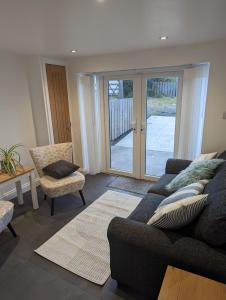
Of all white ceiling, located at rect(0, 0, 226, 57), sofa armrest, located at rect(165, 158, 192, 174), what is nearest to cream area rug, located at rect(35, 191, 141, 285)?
sofa armrest, located at rect(165, 158, 192, 174)

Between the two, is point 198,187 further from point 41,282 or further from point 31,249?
point 31,249

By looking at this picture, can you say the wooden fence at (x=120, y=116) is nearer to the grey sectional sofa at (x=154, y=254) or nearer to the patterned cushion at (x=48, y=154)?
the patterned cushion at (x=48, y=154)

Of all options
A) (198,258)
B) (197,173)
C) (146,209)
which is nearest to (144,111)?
(197,173)

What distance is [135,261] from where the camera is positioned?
1.50m

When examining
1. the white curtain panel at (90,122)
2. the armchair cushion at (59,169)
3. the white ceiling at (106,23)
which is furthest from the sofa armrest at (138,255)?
the white curtain panel at (90,122)

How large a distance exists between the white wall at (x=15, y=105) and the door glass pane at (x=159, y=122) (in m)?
2.02

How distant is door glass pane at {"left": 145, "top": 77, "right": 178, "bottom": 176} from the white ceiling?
0.71m

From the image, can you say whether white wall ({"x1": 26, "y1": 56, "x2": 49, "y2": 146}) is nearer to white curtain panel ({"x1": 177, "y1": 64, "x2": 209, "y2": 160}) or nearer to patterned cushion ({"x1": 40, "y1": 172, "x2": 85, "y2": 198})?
patterned cushion ({"x1": 40, "y1": 172, "x2": 85, "y2": 198})

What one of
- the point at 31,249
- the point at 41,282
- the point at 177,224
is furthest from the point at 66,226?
the point at 177,224

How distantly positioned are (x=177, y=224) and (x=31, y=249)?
5.40 feet

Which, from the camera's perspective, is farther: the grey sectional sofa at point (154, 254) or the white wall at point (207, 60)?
the white wall at point (207, 60)

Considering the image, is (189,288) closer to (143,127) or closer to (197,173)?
(197,173)

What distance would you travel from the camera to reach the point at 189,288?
1097 millimetres

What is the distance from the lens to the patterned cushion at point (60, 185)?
2.72m
